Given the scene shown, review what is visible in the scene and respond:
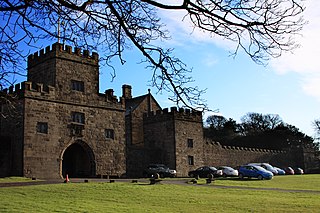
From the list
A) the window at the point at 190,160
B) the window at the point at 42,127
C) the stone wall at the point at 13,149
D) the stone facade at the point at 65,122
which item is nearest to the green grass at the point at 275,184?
the stone facade at the point at 65,122

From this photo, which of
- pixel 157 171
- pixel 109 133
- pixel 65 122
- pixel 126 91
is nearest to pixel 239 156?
pixel 126 91

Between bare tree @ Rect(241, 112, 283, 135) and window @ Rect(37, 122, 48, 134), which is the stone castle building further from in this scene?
bare tree @ Rect(241, 112, 283, 135)

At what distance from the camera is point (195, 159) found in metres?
46.7

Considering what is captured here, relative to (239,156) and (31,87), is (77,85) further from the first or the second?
(239,156)

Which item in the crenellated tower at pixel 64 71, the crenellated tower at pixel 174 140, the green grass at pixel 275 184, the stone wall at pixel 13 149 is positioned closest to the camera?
the green grass at pixel 275 184

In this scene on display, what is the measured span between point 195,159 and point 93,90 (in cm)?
1443

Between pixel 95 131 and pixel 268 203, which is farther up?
pixel 95 131

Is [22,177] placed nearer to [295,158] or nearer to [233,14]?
[233,14]

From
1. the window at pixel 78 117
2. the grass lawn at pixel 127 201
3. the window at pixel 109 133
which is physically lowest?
the grass lawn at pixel 127 201

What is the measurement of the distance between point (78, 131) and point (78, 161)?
3018 millimetres

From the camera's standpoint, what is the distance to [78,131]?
35.8m

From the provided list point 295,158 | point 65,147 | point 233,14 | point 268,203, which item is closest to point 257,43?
point 233,14

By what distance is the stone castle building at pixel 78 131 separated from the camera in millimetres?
32594

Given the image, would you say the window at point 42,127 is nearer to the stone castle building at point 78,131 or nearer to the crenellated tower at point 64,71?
the stone castle building at point 78,131
